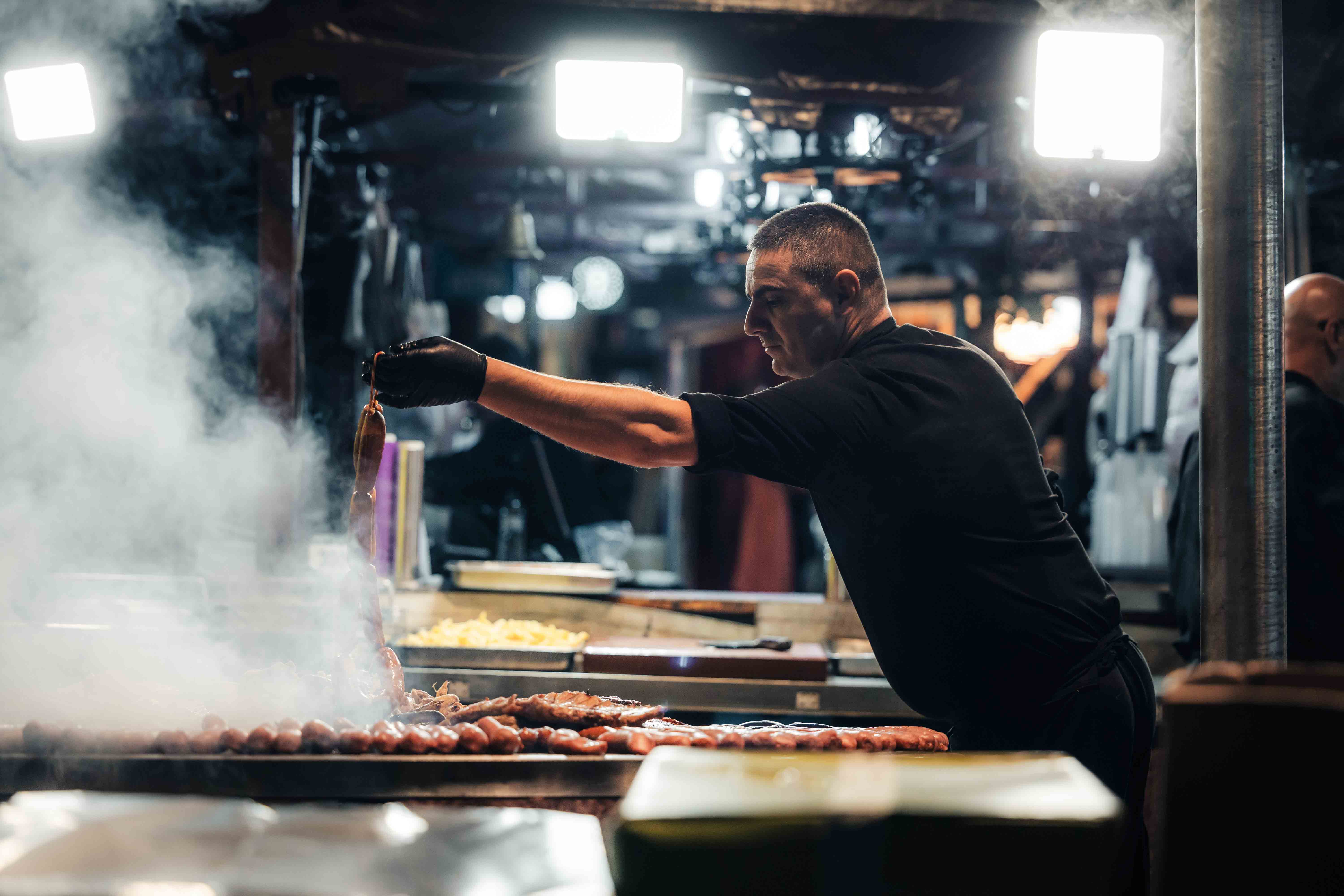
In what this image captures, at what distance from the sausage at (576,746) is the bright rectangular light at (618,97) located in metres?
2.84

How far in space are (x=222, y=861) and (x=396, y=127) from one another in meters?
7.11

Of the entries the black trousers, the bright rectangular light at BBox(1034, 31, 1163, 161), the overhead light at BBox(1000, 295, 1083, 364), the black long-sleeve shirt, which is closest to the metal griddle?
the black trousers

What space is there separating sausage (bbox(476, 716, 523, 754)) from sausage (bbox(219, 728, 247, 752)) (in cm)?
46

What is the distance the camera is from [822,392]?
210cm

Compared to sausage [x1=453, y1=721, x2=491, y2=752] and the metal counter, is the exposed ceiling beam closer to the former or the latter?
the metal counter

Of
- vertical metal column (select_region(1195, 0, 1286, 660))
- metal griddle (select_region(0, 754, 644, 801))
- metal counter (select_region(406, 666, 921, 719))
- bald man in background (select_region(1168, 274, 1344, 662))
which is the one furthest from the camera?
metal counter (select_region(406, 666, 921, 719))

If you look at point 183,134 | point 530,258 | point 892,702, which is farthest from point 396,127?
point 892,702

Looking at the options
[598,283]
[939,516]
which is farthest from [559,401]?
[598,283]

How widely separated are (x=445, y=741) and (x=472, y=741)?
0.18 feet

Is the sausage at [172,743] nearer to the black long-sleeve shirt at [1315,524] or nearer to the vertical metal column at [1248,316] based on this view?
the vertical metal column at [1248,316]

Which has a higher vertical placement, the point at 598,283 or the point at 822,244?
the point at 598,283

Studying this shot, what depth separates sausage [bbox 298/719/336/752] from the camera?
1.93m

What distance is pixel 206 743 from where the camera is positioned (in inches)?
75.5

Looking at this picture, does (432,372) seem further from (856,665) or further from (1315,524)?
(1315,524)
